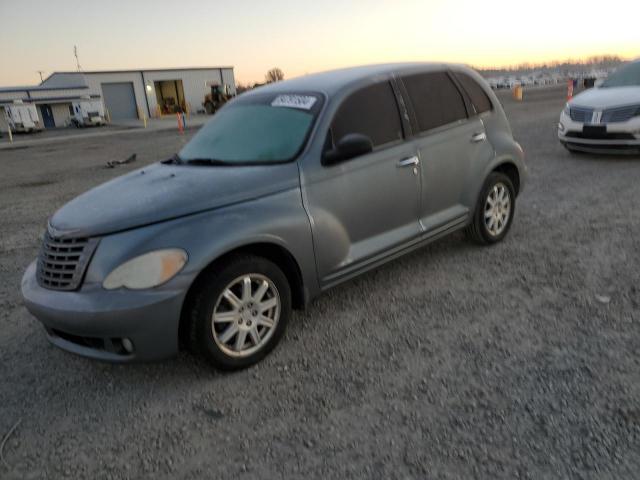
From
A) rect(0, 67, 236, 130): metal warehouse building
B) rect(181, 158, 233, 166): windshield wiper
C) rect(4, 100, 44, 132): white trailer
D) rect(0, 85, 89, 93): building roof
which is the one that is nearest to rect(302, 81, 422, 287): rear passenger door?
rect(181, 158, 233, 166): windshield wiper

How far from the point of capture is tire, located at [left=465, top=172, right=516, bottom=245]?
4645 mm

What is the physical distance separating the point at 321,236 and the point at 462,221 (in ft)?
5.73

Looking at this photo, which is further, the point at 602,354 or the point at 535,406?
the point at 602,354

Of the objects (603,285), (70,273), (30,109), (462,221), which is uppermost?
(70,273)

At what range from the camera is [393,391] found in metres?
2.79

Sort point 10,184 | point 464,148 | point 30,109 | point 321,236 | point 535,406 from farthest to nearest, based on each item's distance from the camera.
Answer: point 30,109 < point 10,184 < point 464,148 < point 321,236 < point 535,406

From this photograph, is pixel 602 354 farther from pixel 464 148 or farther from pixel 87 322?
pixel 87 322

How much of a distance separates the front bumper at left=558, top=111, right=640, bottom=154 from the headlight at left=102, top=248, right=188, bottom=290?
7999 millimetres

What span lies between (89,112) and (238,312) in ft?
135

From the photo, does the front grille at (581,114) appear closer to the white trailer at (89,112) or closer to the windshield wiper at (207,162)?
the windshield wiper at (207,162)

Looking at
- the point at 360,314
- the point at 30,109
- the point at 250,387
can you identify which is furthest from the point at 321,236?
the point at 30,109

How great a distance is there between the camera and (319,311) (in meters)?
3.86

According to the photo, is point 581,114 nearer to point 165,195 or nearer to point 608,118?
point 608,118

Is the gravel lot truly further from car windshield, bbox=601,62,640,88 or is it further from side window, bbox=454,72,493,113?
car windshield, bbox=601,62,640,88
